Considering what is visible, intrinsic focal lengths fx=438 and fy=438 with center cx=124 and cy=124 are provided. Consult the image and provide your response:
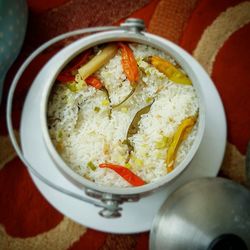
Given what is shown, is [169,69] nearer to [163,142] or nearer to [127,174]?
[163,142]

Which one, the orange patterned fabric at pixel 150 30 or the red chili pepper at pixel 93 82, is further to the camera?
the orange patterned fabric at pixel 150 30

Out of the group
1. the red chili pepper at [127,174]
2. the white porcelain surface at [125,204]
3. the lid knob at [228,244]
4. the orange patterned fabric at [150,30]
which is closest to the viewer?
the lid knob at [228,244]

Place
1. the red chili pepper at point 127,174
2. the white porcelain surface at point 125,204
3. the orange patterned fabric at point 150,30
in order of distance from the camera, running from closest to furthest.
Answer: the red chili pepper at point 127,174, the white porcelain surface at point 125,204, the orange patterned fabric at point 150,30

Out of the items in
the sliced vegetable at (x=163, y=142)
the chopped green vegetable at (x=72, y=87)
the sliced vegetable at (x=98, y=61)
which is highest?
the sliced vegetable at (x=98, y=61)

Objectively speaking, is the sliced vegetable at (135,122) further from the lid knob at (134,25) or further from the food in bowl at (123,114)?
the lid knob at (134,25)

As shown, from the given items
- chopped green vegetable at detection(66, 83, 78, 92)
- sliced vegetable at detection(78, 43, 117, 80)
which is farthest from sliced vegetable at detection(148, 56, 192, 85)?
chopped green vegetable at detection(66, 83, 78, 92)

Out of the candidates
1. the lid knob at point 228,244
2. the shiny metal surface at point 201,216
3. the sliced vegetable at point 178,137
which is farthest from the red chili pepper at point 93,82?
the lid knob at point 228,244

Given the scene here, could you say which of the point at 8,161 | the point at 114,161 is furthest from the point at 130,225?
the point at 8,161

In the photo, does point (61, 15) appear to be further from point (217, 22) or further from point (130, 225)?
→ point (130, 225)
